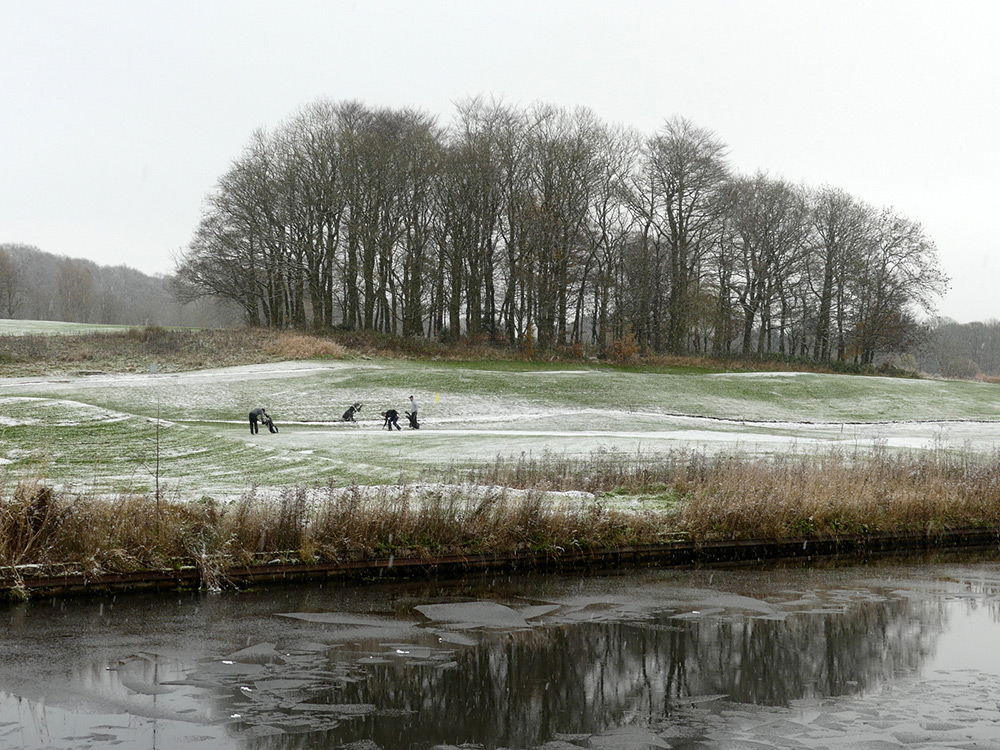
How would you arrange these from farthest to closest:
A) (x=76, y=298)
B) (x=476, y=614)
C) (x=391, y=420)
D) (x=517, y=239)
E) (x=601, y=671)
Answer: (x=76, y=298) → (x=517, y=239) → (x=391, y=420) → (x=476, y=614) → (x=601, y=671)

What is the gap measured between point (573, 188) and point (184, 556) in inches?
1981

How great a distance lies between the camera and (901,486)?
63.2 ft

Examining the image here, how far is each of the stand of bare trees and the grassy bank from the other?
39410 mm

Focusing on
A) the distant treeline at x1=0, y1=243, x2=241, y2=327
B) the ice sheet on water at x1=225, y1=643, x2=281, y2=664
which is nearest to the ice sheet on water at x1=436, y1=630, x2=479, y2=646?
the ice sheet on water at x1=225, y1=643, x2=281, y2=664

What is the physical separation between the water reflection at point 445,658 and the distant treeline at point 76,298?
92.2 metres

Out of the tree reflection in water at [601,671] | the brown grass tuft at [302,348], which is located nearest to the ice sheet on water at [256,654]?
the tree reflection in water at [601,671]

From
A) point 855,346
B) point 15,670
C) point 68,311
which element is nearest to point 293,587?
point 15,670

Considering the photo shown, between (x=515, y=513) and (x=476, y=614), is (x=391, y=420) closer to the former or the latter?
(x=515, y=513)

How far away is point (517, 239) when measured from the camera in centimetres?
6016

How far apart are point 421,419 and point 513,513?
70.1ft

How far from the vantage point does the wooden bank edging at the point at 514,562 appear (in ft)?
40.4

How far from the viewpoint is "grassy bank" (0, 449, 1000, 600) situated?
12914 mm

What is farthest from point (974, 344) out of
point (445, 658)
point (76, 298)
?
point (445, 658)

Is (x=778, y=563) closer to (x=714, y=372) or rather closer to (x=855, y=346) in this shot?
(x=714, y=372)
